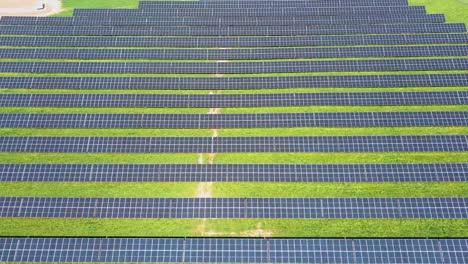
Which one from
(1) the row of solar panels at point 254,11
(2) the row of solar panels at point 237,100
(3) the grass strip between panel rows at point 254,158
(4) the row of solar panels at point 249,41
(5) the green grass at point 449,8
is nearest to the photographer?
(3) the grass strip between panel rows at point 254,158

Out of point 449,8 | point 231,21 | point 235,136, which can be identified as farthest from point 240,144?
point 449,8

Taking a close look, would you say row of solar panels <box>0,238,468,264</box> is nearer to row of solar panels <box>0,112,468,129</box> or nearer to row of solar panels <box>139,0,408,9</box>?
row of solar panels <box>0,112,468,129</box>

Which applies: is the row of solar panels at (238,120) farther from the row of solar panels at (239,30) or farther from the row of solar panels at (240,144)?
the row of solar panels at (239,30)

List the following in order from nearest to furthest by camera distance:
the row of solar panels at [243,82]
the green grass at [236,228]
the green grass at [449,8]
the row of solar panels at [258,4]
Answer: the green grass at [236,228] → the row of solar panels at [243,82] → the green grass at [449,8] → the row of solar panels at [258,4]

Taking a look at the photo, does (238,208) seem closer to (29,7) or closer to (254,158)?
(254,158)

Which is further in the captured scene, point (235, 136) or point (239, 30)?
point (239, 30)

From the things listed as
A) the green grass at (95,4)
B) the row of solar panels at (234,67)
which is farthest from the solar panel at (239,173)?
the green grass at (95,4)
